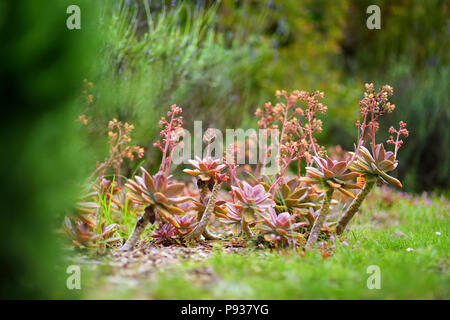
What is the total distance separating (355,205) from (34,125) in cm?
187

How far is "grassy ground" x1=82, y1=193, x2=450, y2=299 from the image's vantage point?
1.60 metres

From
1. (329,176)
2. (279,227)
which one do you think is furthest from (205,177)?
(329,176)

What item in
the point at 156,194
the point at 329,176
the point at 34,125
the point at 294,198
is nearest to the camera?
the point at 34,125

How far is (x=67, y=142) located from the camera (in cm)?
140

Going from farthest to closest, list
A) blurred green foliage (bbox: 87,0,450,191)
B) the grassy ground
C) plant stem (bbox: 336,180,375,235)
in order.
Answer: blurred green foliage (bbox: 87,0,450,191)
plant stem (bbox: 336,180,375,235)
the grassy ground

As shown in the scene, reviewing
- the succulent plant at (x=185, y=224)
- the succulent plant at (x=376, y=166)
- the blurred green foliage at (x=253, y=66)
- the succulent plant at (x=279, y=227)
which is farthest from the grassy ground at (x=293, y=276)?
the blurred green foliage at (x=253, y=66)

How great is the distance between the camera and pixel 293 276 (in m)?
1.78

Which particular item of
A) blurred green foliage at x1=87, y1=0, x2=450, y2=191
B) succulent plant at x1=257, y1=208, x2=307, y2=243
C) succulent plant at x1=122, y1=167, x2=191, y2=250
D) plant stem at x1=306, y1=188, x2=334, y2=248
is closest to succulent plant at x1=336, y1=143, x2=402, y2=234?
plant stem at x1=306, y1=188, x2=334, y2=248

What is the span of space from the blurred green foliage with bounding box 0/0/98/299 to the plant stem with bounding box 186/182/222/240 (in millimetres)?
1090

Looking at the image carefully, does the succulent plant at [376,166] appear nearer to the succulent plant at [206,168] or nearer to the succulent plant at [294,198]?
the succulent plant at [294,198]

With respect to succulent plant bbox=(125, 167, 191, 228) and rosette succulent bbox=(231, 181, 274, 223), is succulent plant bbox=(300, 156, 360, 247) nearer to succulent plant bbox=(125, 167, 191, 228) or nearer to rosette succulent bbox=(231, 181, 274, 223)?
rosette succulent bbox=(231, 181, 274, 223)

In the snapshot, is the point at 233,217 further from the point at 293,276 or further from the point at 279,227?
the point at 293,276

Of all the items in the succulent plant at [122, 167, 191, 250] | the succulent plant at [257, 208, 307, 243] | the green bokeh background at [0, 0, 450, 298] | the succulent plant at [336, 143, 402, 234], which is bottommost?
the succulent plant at [257, 208, 307, 243]
